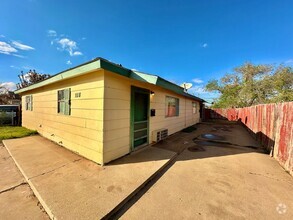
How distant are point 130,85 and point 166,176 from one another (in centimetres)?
272

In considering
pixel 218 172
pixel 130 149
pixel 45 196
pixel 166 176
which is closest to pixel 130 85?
pixel 130 149

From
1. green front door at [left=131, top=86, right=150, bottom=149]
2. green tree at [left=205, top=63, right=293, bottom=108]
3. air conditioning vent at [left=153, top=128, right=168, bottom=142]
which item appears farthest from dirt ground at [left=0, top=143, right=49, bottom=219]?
green tree at [left=205, top=63, right=293, bottom=108]

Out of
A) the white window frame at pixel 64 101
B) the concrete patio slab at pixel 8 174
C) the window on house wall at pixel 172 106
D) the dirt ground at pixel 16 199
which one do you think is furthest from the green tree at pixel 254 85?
the concrete patio slab at pixel 8 174

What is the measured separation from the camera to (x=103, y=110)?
320cm

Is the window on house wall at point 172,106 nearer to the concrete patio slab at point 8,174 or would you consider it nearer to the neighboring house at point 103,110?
the neighboring house at point 103,110

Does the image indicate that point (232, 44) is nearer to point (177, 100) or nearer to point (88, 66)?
point (177, 100)

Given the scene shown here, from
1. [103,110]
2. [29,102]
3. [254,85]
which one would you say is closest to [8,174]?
[103,110]

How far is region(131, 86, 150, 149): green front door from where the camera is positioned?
4.21 m

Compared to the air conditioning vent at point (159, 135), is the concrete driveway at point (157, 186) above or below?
below

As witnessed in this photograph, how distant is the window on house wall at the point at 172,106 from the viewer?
6.65 meters

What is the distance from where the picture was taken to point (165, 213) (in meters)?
1.89

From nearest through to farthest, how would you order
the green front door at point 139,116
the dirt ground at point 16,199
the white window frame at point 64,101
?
the dirt ground at point 16,199, the green front door at point 139,116, the white window frame at point 64,101

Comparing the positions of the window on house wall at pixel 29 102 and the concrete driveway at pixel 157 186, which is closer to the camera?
the concrete driveway at pixel 157 186

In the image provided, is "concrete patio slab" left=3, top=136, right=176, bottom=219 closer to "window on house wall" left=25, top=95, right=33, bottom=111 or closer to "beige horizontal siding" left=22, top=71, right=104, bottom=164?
"beige horizontal siding" left=22, top=71, right=104, bottom=164
